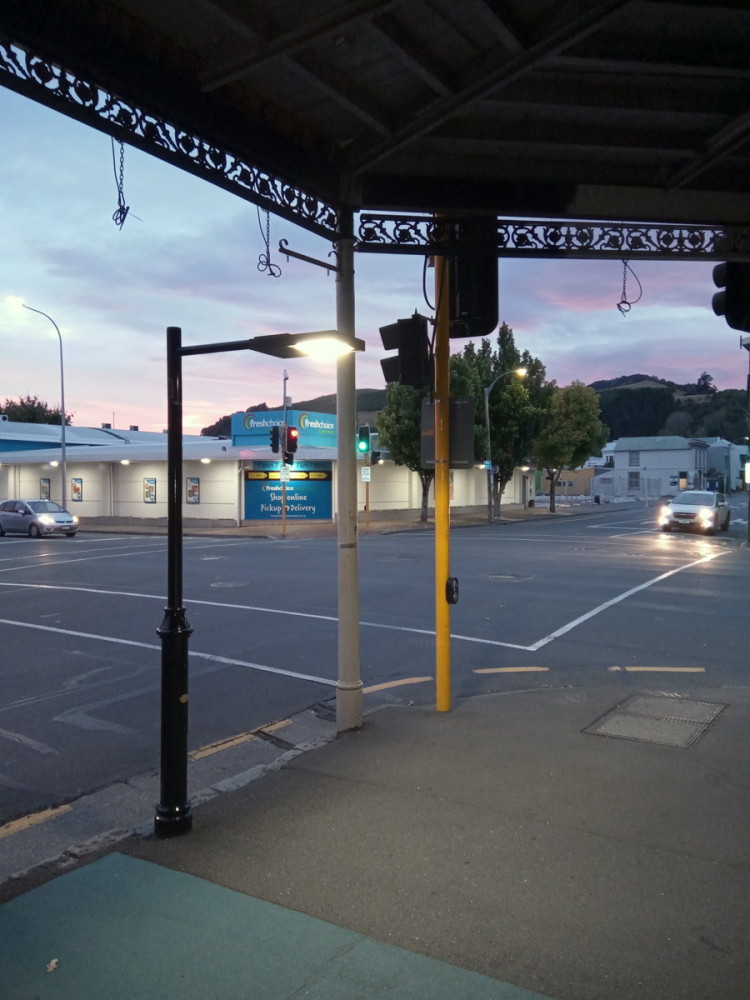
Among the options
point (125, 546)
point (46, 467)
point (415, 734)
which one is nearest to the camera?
point (415, 734)

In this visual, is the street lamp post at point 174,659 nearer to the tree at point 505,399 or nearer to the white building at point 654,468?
the tree at point 505,399

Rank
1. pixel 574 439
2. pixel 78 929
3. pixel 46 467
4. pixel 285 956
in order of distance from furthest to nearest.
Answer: pixel 574 439, pixel 46 467, pixel 78 929, pixel 285 956

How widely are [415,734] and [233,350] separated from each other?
10.6 ft

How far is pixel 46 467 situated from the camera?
159ft

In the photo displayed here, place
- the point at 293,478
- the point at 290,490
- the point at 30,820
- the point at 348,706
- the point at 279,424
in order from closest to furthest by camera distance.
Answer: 1. the point at 30,820
2. the point at 348,706
3. the point at 279,424
4. the point at 293,478
5. the point at 290,490

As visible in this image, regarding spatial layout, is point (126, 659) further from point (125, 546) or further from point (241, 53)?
point (125, 546)

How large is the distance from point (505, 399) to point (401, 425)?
7.09 meters

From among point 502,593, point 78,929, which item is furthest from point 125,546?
point 78,929

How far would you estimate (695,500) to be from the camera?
107ft

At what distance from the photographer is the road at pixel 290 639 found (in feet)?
23.3

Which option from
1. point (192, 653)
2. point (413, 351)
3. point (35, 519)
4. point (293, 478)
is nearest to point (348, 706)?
point (413, 351)

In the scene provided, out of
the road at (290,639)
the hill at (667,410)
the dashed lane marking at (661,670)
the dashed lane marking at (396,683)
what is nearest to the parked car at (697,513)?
the road at (290,639)

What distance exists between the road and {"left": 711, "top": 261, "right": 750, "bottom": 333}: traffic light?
3543 millimetres

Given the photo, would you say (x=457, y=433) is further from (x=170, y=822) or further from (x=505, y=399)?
(x=505, y=399)
